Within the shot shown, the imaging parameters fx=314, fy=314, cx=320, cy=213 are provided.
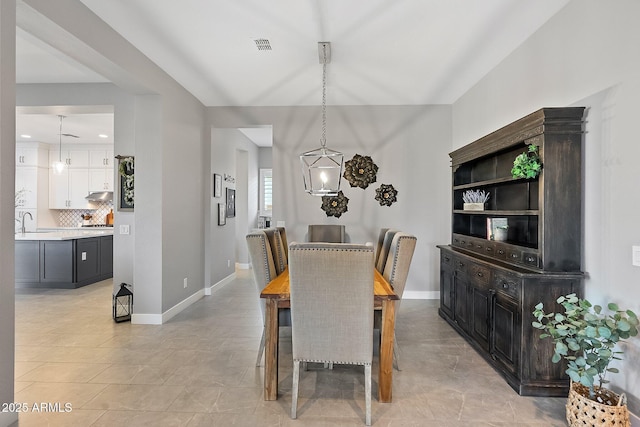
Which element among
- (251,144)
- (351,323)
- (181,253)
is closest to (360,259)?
(351,323)

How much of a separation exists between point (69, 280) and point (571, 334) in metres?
6.61

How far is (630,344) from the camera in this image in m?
1.90

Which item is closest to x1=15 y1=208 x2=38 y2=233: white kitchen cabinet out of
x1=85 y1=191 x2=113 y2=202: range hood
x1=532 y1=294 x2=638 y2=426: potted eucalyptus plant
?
x1=85 y1=191 x2=113 y2=202: range hood

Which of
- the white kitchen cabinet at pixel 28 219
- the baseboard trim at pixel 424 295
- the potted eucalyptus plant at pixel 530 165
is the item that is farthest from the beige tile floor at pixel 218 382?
the white kitchen cabinet at pixel 28 219

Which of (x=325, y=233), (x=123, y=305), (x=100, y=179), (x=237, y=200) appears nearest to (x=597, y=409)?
(x=325, y=233)

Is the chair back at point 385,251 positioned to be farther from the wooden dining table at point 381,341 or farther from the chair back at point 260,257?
the chair back at point 260,257

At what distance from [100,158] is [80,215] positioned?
5.12ft

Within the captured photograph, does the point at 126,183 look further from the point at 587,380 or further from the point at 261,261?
the point at 587,380

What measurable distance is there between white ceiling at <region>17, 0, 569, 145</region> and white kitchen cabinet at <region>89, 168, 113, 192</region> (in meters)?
3.77

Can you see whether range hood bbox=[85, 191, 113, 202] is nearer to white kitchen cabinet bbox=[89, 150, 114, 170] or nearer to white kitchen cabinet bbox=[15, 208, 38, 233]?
white kitchen cabinet bbox=[89, 150, 114, 170]

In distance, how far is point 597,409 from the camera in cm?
174

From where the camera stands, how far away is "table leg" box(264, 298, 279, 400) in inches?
85.4

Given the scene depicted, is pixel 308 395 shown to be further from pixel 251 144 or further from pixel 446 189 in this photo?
pixel 251 144

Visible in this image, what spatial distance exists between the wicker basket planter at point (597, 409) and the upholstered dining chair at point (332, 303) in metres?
1.20
